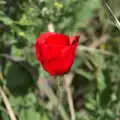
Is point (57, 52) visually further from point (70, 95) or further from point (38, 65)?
point (70, 95)

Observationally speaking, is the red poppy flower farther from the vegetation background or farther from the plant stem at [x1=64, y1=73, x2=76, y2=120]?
the plant stem at [x1=64, y1=73, x2=76, y2=120]

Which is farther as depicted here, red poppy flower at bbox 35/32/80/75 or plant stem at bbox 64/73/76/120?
plant stem at bbox 64/73/76/120

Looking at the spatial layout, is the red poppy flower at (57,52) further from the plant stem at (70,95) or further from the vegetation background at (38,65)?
the plant stem at (70,95)

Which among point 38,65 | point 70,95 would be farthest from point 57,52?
point 70,95

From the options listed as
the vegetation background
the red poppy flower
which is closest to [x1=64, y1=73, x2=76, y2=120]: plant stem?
the vegetation background

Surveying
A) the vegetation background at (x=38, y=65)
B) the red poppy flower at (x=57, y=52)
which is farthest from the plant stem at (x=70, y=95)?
the red poppy flower at (x=57, y=52)

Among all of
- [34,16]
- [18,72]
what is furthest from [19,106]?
[34,16]

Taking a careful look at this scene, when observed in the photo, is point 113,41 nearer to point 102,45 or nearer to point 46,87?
point 102,45
